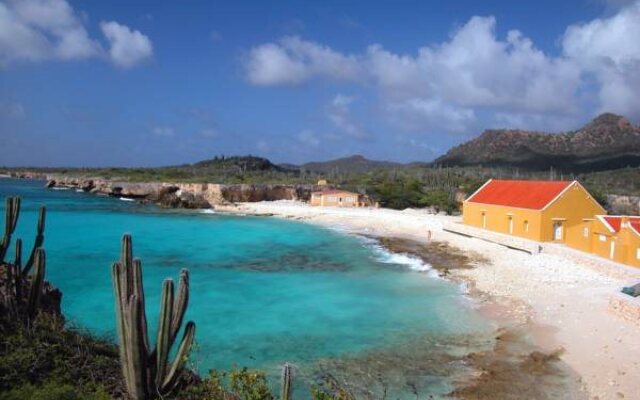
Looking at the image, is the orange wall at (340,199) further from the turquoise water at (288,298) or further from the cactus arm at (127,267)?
the cactus arm at (127,267)

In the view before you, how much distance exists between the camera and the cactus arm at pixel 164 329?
759 centimetres

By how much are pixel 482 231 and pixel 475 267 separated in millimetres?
9717

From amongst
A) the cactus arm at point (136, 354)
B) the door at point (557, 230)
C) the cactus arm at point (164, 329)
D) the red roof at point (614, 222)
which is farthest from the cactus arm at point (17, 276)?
the door at point (557, 230)

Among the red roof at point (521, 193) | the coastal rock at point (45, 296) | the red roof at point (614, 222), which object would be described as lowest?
the coastal rock at point (45, 296)

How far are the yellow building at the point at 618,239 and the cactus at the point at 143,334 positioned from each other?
22.3 metres

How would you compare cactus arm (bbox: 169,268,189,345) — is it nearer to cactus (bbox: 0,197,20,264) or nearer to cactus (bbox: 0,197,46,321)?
cactus (bbox: 0,197,46,321)

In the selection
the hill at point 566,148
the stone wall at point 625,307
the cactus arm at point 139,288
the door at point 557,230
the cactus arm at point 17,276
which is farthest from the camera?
the hill at point 566,148

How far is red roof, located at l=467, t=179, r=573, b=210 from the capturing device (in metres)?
32.5

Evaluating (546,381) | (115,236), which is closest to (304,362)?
(546,381)

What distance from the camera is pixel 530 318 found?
704 inches

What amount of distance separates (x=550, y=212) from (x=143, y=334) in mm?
28951

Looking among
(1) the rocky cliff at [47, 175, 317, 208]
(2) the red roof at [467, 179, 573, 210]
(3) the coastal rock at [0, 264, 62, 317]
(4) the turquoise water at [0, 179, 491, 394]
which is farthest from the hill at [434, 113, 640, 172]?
(3) the coastal rock at [0, 264, 62, 317]

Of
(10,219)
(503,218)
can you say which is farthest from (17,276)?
(503,218)

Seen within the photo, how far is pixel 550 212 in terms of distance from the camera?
3159 centimetres
